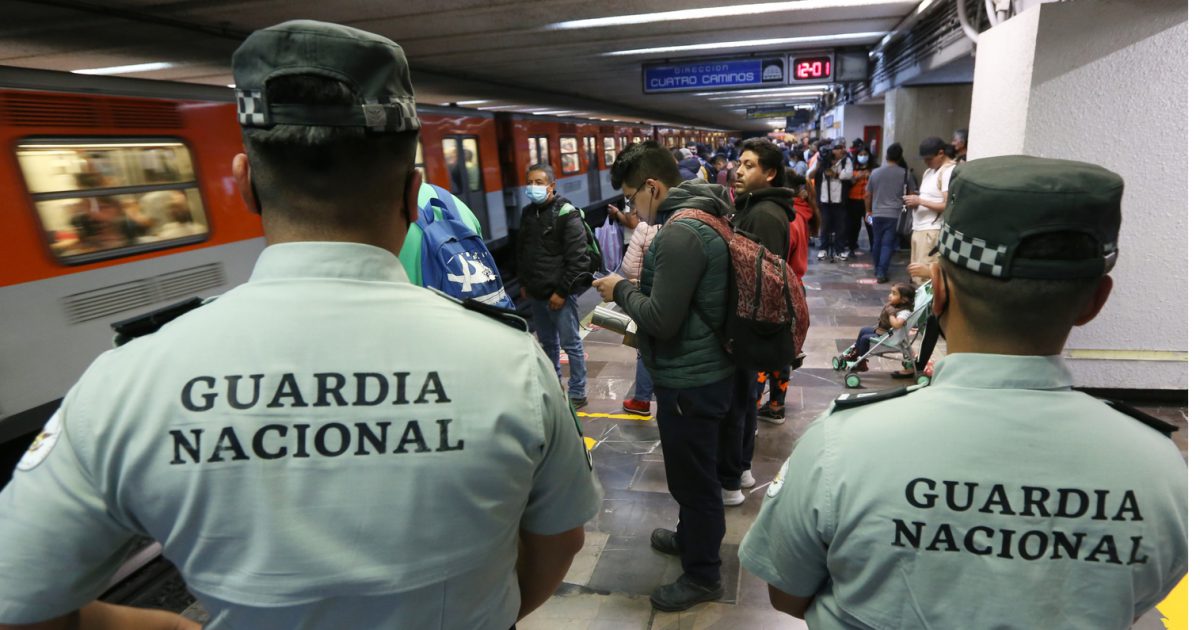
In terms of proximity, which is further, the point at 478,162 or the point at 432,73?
the point at 432,73

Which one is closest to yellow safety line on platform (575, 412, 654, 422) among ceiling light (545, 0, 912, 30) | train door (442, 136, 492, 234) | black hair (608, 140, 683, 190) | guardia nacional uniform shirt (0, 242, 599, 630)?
black hair (608, 140, 683, 190)

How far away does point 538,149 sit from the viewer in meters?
12.0

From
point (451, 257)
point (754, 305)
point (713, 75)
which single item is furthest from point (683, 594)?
point (713, 75)

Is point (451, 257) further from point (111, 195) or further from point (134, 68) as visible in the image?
point (134, 68)

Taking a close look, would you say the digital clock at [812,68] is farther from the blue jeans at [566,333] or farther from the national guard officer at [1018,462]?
the national guard officer at [1018,462]

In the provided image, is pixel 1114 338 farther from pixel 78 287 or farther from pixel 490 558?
pixel 78 287

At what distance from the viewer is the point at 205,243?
16.0 ft

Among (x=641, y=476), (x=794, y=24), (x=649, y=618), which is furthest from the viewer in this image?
(x=794, y=24)

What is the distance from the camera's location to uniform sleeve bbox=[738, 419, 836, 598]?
111 centimetres

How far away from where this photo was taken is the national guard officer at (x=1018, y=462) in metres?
0.98

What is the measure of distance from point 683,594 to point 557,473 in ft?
6.37

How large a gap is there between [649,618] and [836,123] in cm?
1915

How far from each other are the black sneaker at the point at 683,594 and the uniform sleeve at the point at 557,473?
5.80ft

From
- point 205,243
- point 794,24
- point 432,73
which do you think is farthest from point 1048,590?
point 432,73
